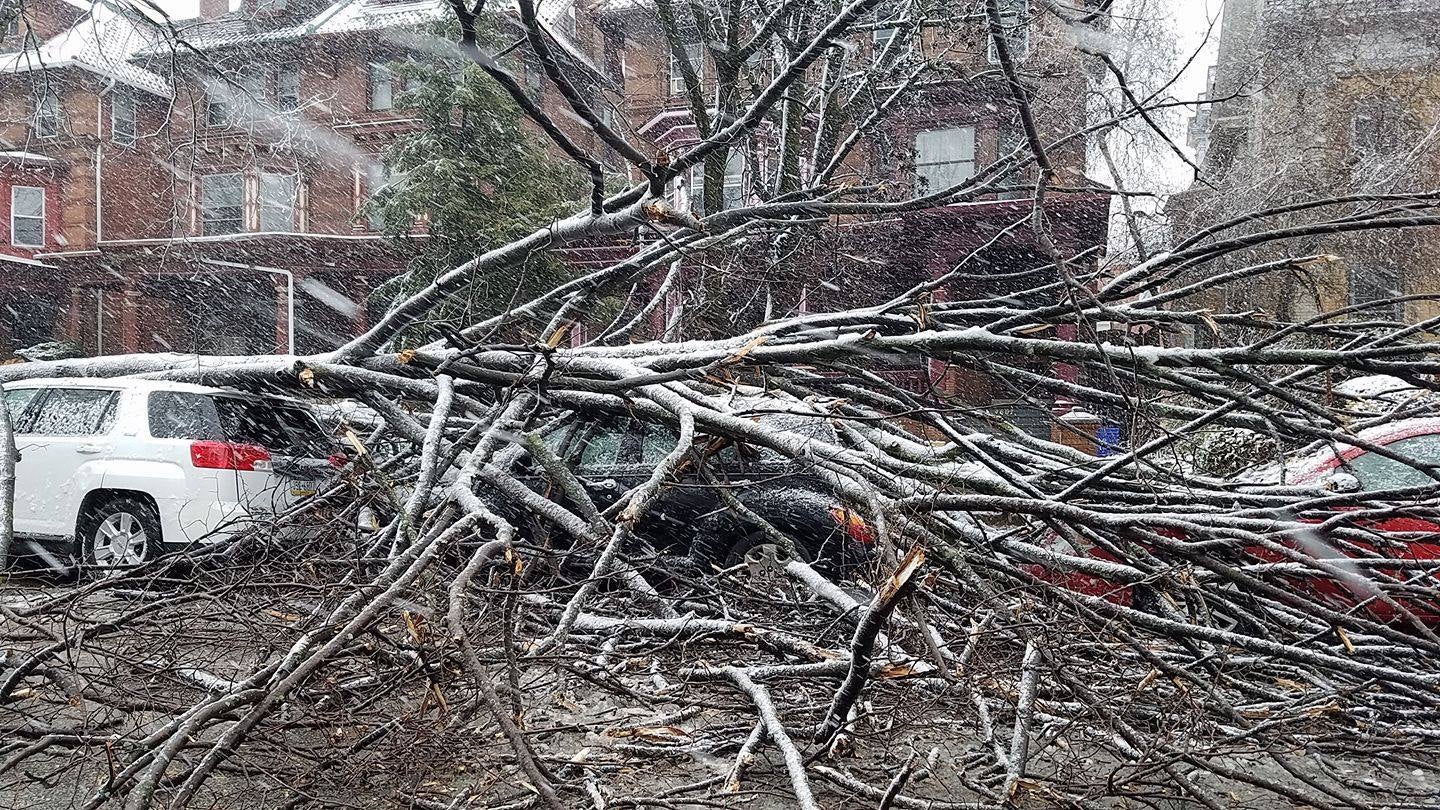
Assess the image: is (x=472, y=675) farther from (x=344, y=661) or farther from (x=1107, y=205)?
(x=1107, y=205)

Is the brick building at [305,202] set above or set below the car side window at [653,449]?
above

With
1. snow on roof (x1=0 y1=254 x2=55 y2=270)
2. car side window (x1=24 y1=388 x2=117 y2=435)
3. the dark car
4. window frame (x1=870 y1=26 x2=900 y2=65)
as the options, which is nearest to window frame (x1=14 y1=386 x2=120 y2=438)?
car side window (x1=24 y1=388 x2=117 y2=435)

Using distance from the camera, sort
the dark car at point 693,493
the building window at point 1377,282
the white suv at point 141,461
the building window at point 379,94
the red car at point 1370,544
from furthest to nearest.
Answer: the building window at point 379,94
the building window at point 1377,282
the white suv at point 141,461
the dark car at point 693,493
the red car at point 1370,544

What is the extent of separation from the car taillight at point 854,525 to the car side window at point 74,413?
560cm

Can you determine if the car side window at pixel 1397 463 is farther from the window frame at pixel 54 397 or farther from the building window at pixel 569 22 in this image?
the building window at pixel 569 22

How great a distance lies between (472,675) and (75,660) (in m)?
1.37

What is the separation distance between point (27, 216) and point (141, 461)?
23.4 metres

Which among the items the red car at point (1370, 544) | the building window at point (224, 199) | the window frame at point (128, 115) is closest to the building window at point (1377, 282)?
the red car at point (1370, 544)

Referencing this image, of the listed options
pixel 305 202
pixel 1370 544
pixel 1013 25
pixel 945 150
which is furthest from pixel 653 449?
pixel 305 202

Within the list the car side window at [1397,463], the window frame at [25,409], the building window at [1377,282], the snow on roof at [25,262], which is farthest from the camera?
the snow on roof at [25,262]

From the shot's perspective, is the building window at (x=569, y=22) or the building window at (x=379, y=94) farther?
the building window at (x=379, y=94)

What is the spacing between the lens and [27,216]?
83.4ft

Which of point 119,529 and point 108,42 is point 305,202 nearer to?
point 108,42

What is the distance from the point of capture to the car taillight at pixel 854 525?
3.48 metres
